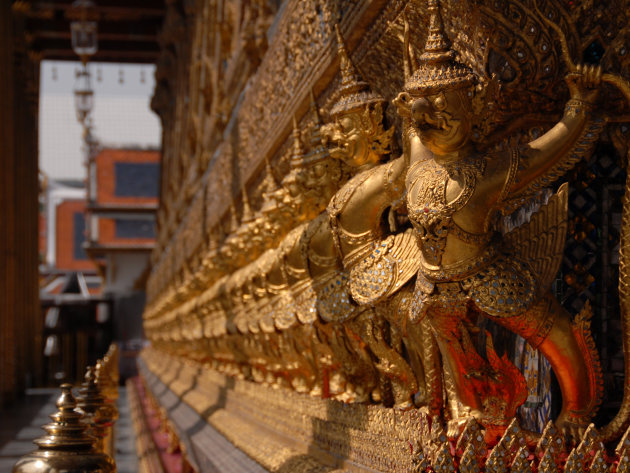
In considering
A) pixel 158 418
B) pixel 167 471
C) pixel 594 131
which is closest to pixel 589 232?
pixel 594 131

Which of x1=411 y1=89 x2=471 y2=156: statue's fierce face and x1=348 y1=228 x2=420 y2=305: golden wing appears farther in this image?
x1=348 y1=228 x2=420 y2=305: golden wing

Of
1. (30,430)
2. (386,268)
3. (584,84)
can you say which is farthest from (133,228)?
(584,84)

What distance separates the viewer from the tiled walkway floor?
7745mm

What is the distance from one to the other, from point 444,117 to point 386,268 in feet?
2.08

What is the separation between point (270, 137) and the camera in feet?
17.4

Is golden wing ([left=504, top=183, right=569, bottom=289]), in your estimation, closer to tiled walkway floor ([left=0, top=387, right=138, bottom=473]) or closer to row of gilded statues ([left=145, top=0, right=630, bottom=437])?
row of gilded statues ([left=145, top=0, right=630, bottom=437])

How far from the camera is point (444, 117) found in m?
2.11

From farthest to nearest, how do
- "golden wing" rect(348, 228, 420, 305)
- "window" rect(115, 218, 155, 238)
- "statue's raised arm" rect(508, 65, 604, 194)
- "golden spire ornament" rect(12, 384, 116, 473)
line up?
"window" rect(115, 218, 155, 238) < "golden wing" rect(348, 228, 420, 305) < "statue's raised arm" rect(508, 65, 604, 194) < "golden spire ornament" rect(12, 384, 116, 473)

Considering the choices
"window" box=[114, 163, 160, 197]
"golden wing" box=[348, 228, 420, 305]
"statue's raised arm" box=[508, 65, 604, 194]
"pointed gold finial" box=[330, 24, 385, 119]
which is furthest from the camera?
"window" box=[114, 163, 160, 197]

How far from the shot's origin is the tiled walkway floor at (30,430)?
774cm

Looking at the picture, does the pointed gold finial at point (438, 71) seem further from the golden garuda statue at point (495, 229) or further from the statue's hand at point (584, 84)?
the statue's hand at point (584, 84)

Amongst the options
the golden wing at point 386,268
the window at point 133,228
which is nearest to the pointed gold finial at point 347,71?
the golden wing at point 386,268

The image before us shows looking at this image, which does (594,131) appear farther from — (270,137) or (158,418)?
(158,418)

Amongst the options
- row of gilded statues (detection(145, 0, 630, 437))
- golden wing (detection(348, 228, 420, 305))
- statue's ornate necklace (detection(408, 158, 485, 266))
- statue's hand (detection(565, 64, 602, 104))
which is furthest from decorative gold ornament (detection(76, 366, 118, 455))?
statue's hand (detection(565, 64, 602, 104))
